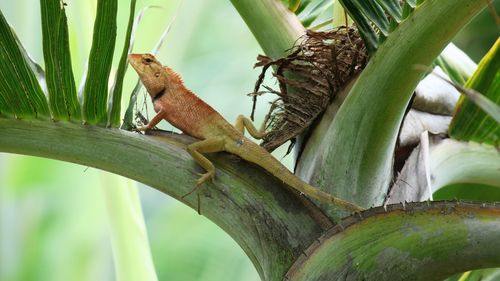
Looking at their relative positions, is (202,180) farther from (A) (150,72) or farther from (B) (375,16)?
(A) (150,72)

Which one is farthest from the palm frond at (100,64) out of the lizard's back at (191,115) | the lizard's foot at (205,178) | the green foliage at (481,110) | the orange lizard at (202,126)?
the green foliage at (481,110)

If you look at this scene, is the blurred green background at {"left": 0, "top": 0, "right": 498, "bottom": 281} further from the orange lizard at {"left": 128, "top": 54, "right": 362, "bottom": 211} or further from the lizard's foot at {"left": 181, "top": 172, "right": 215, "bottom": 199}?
the lizard's foot at {"left": 181, "top": 172, "right": 215, "bottom": 199}

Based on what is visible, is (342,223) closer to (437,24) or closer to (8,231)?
(437,24)

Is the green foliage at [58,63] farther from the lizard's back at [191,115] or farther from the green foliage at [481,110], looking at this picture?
the green foliage at [481,110]

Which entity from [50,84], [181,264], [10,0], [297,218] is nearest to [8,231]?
[181,264]

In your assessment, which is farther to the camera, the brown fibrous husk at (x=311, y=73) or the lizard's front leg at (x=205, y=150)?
the brown fibrous husk at (x=311, y=73)
